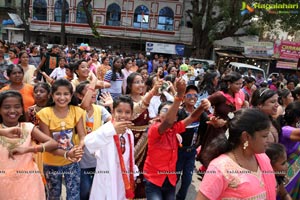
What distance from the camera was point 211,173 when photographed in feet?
6.10

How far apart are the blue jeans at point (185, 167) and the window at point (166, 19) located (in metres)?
23.9

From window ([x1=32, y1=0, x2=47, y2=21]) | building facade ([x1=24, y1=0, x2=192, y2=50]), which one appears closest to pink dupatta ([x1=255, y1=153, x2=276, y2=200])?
building facade ([x1=24, y1=0, x2=192, y2=50])

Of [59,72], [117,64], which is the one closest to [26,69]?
[59,72]

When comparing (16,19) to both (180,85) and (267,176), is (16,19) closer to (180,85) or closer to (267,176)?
(180,85)

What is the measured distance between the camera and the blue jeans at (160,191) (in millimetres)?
2983

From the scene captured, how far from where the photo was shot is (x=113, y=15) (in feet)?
90.1

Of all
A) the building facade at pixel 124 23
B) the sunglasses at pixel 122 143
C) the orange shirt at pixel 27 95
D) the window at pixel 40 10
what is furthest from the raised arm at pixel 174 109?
the window at pixel 40 10

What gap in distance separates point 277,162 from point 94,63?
6.61m

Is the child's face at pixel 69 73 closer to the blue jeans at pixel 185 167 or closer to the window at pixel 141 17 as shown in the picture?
the blue jeans at pixel 185 167

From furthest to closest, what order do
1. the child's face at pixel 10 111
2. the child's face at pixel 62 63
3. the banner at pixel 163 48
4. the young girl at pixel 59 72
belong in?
the banner at pixel 163 48 < the child's face at pixel 62 63 < the young girl at pixel 59 72 < the child's face at pixel 10 111

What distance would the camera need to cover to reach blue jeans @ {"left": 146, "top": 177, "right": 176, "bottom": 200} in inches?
117

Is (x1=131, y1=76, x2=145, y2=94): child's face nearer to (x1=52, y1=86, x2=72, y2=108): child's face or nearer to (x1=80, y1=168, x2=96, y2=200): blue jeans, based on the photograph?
(x1=52, y1=86, x2=72, y2=108): child's face

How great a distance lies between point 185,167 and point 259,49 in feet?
64.9

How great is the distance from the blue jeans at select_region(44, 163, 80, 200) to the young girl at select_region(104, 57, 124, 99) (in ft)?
10.3
